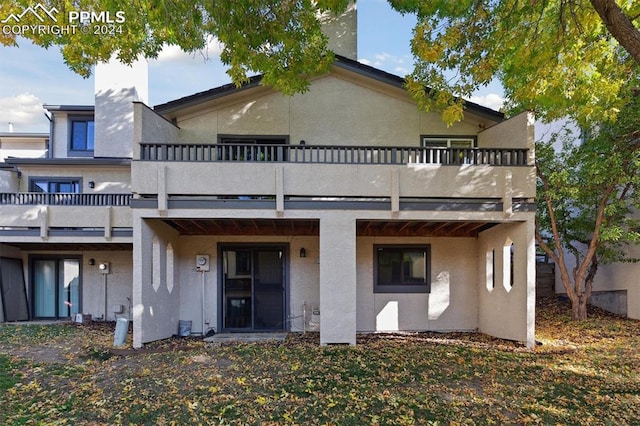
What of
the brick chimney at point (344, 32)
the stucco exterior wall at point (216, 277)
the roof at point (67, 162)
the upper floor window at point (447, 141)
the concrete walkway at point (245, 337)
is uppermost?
the brick chimney at point (344, 32)

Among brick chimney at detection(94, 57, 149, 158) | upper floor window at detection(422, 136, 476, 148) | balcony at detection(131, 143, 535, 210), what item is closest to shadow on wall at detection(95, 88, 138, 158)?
brick chimney at detection(94, 57, 149, 158)

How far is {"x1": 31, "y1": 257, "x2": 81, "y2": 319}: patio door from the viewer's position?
1302cm

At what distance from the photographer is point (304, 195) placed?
848 centimetres

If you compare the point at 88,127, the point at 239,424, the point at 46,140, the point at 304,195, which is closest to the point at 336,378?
the point at 239,424

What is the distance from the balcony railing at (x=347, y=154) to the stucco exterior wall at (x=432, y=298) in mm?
2738

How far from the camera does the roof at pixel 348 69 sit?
32.3 ft

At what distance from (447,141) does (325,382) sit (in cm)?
732

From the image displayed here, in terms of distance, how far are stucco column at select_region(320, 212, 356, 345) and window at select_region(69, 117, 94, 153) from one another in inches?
479

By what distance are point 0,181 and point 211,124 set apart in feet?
25.5

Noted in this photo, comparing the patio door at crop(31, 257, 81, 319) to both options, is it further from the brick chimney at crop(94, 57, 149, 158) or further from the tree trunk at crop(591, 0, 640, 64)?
the tree trunk at crop(591, 0, 640, 64)

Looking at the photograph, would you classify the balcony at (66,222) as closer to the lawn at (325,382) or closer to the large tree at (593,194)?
the lawn at (325,382)

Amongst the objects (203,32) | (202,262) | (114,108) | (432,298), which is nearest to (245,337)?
(202,262)

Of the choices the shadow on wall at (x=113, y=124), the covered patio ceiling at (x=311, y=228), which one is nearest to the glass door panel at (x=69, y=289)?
the shadow on wall at (x=113, y=124)

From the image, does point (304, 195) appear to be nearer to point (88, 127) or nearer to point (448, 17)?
point (448, 17)
